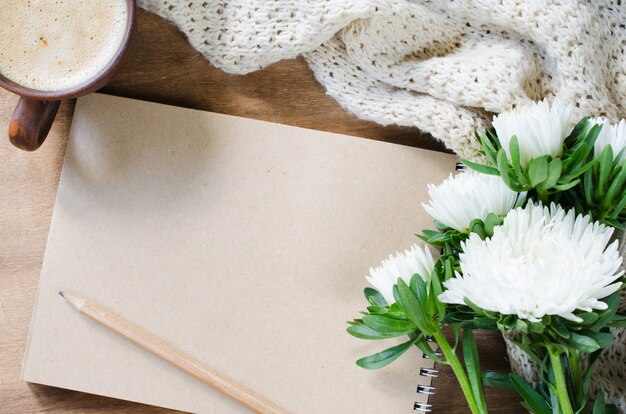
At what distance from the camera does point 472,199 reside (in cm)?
48

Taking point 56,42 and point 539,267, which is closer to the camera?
point 539,267

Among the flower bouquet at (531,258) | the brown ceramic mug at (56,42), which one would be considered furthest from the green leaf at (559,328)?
the brown ceramic mug at (56,42)

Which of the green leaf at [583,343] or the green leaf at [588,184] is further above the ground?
the green leaf at [588,184]

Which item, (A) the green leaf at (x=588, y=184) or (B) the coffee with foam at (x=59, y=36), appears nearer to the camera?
(A) the green leaf at (x=588, y=184)

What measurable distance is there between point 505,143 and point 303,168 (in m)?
0.23

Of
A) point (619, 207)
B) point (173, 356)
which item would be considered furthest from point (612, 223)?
point (173, 356)

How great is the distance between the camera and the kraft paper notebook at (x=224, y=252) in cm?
64

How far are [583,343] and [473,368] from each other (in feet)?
0.35

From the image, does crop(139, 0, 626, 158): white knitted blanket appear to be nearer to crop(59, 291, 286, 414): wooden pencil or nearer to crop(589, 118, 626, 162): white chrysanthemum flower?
crop(589, 118, 626, 162): white chrysanthemum flower

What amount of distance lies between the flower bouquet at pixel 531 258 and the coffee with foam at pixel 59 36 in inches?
12.1

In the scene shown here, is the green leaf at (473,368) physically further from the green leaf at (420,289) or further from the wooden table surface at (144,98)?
the wooden table surface at (144,98)

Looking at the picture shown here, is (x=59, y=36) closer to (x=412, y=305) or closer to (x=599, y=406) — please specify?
(x=412, y=305)

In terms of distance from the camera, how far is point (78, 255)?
0.65 m

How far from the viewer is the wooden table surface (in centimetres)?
66
